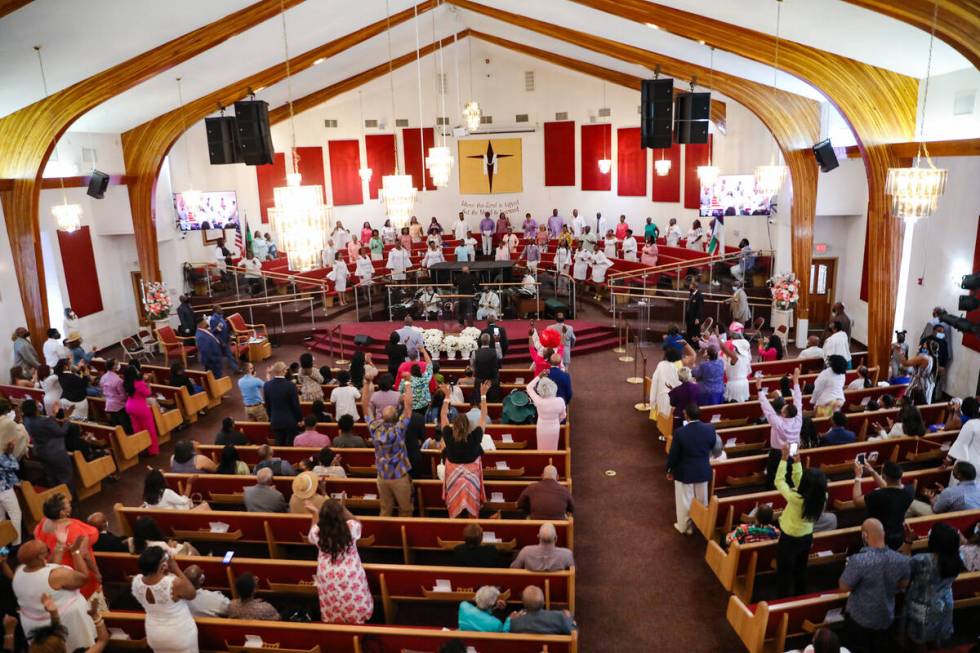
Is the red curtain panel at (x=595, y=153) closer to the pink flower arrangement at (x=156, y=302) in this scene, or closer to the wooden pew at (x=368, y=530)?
the pink flower arrangement at (x=156, y=302)

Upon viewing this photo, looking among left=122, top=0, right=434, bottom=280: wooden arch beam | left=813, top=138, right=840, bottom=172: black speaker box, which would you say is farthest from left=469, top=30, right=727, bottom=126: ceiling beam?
left=813, top=138, right=840, bottom=172: black speaker box

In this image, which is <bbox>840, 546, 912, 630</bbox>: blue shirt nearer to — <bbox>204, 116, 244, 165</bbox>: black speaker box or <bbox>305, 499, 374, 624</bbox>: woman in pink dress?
<bbox>305, 499, 374, 624</bbox>: woman in pink dress

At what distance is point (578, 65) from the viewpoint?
19484mm

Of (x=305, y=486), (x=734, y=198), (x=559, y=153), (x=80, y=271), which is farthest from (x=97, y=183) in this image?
(x=559, y=153)

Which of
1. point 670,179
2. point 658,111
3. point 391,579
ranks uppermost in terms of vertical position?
point 658,111

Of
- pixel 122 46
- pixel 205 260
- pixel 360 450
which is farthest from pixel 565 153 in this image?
pixel 360 450

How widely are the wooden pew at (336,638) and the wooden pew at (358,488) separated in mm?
2222

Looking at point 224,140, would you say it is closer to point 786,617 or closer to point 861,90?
point 861,90

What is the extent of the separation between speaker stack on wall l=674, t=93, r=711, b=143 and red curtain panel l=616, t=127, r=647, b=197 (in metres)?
8.99

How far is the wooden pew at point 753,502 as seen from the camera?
6.71m

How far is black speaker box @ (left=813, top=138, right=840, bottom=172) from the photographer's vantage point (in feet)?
40.1

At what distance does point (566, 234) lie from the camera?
2072 cm

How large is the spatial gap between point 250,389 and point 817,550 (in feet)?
23.7

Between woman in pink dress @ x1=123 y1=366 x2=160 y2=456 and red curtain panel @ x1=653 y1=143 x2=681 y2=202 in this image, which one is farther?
red curtain panel @ x1=653 y1=143 x2=681 y2=202
